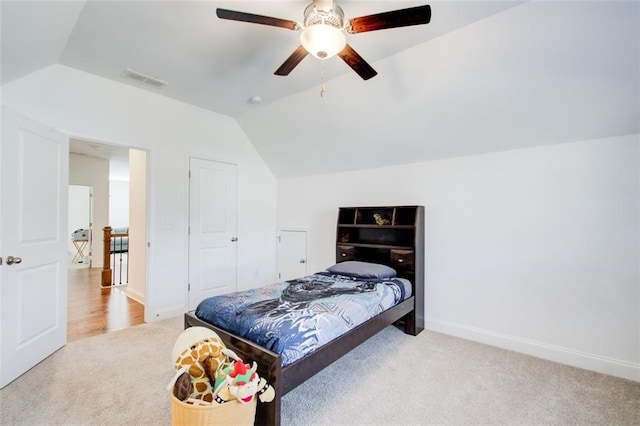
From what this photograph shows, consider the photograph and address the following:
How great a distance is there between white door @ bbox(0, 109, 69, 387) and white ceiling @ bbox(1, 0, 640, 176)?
63cm

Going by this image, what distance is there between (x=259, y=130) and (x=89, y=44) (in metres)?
2.08

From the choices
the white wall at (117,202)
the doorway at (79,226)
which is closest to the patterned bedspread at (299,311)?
the doorway at (79,226)

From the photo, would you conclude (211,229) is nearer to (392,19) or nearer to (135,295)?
(135,295)

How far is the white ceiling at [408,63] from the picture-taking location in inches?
75.9

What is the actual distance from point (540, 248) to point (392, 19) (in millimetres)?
2429

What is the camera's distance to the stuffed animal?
133cm

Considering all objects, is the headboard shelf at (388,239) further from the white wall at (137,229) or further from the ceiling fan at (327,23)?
the white wall at (137,229)

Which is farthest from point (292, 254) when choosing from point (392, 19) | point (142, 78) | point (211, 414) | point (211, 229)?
point (392, 19)

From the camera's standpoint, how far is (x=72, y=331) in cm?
310

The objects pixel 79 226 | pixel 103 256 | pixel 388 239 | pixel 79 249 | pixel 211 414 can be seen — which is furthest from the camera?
pixel 79 226

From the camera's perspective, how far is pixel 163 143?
3561 mm

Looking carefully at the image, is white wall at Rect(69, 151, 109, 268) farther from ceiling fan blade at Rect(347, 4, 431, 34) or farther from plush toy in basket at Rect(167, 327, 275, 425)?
ceiling fan blade at Rect(347, 4, 431, 34)

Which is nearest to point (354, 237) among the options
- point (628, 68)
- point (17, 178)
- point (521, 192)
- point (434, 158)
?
point (434, 158)

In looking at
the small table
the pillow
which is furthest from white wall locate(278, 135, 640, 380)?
the small table
